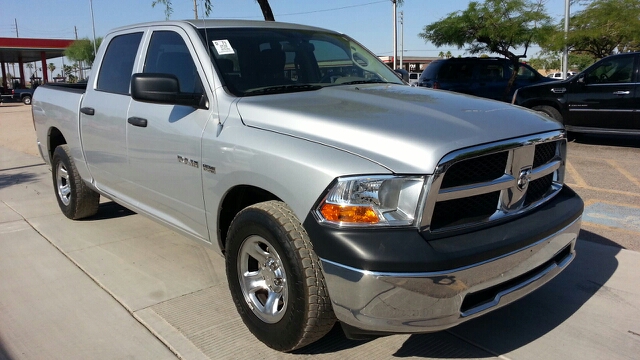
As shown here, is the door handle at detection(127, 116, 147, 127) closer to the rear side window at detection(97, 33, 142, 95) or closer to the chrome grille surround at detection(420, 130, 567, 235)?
the rear side window at detection(97, 33, 142, 95)

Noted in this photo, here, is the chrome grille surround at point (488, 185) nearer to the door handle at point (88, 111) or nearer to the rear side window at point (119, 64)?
the rear side window at point (119, 64)

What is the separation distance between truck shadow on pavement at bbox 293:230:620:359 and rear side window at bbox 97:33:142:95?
267cm

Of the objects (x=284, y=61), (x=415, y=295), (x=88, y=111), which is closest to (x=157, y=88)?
(x=284, y=61)

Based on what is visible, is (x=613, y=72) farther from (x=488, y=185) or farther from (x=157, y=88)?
(x=157, y=88)

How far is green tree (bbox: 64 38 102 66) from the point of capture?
4328cm

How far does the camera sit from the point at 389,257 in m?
2.41

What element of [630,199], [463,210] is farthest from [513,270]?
[630,199]

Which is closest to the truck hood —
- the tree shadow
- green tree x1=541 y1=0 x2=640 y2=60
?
the tree shadow

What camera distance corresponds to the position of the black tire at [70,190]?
5.46 meters

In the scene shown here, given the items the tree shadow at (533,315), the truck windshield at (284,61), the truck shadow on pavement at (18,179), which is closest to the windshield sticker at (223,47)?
the truck windshield at (284,61)

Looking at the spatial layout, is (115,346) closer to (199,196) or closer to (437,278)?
(199,196)

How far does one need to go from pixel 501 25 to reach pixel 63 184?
1536 centimetres

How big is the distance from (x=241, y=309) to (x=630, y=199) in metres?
4.98

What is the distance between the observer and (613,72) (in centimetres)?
1000
